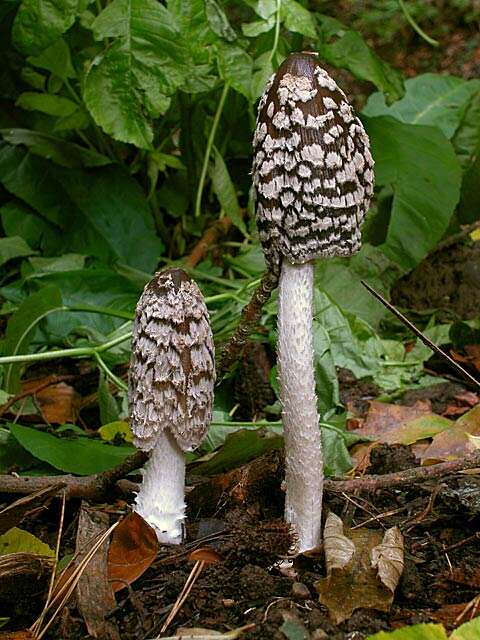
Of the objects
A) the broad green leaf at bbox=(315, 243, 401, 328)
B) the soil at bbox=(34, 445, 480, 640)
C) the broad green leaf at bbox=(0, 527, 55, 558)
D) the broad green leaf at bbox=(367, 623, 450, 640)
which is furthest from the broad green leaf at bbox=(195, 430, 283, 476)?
the broad green leaf at bbox=(315, 243, 401, 328)

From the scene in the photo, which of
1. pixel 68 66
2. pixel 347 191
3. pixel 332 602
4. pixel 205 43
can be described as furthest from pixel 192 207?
pixel 332 602

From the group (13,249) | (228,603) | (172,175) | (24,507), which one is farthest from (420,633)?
(172,175)

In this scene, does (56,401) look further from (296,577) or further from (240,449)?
(296,577)

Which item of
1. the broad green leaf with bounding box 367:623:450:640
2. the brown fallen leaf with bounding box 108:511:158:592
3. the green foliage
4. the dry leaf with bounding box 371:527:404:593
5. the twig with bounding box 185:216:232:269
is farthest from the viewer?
the twig with bounding box 185:216:232:269

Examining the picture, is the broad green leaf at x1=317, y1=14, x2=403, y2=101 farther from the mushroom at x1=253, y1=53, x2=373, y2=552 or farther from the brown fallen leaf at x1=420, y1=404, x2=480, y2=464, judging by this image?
the mushroom at x1=253, y1=53, x2=373, y2=552

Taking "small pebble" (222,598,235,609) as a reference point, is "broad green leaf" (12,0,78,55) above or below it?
above
